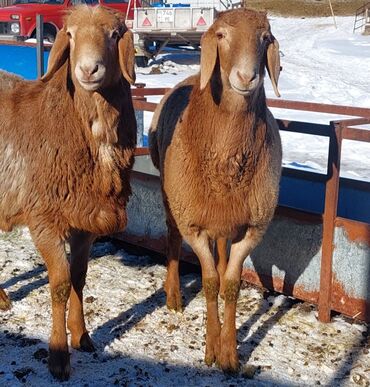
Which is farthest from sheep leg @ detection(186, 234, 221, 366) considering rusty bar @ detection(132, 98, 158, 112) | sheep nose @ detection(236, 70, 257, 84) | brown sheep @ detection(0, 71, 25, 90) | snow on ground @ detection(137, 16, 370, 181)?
snow on ground @ detection(137, 16, 370, 181)

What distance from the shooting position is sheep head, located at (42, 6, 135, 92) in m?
3.45

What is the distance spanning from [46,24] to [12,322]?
14629 mm

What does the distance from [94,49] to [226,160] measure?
3.61 feet

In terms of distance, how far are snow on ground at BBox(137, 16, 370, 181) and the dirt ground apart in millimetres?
10353

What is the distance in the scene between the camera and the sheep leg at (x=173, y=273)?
16.4 feet

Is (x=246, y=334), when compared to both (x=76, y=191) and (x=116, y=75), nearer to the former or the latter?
(x=76, y=191)

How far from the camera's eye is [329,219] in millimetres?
4695

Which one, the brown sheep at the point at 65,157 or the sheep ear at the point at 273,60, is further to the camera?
the sheep ear at the point at 273,60

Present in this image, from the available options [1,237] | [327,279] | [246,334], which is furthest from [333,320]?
[1,237]

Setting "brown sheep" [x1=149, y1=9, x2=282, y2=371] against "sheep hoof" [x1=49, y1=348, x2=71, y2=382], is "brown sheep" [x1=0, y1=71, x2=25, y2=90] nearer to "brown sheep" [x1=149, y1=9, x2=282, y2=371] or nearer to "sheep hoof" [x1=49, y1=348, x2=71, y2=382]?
"brown sheep" [x1=149, y1=9, x2=282, y2=371]

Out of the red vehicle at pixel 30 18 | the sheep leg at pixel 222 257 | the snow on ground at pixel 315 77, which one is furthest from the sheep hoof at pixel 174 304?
the red vehicle at pixel 30 18

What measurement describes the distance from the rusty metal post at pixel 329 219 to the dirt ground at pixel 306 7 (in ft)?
130

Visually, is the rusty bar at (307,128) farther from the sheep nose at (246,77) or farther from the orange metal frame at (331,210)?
the sheep nose at (246,77)

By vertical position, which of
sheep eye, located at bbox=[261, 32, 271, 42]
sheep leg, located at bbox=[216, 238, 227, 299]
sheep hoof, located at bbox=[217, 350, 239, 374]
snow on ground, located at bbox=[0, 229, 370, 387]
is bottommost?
snow on ground, located at bbox=[0, 229, 370, 387]
